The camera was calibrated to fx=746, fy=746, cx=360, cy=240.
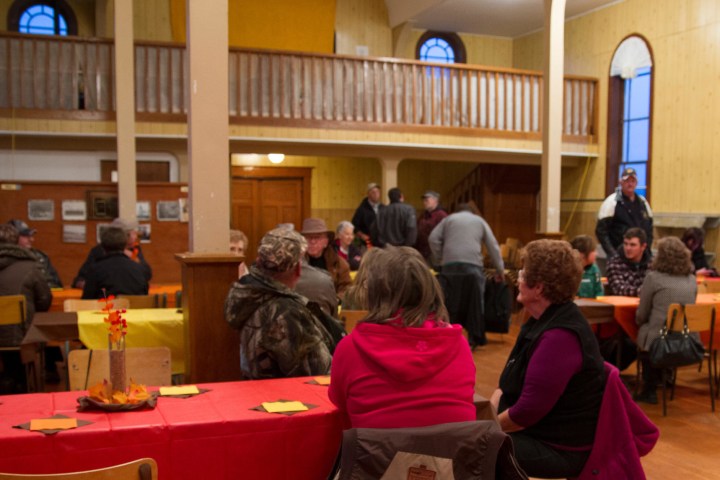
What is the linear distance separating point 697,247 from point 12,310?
725 centimetres

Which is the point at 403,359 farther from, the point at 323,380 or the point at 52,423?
the point at 52,423

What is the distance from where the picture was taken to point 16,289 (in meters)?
5.49

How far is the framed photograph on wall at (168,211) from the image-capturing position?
31.2 feet

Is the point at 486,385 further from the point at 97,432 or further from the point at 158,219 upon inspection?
the point at 158,219

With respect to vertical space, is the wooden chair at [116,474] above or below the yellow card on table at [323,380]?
above

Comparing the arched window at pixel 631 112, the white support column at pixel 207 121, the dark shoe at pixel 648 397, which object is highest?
the arched window at pixel 631 112

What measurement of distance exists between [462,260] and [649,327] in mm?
2825

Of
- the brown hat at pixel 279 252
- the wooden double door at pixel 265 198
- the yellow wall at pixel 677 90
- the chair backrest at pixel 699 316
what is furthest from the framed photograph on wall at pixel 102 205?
the yellow wall at pixel 677 90

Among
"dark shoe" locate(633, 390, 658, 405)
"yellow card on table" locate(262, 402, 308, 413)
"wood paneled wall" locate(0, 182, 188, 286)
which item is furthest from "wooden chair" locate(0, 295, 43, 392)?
"dark shoe" locate(633, 390, 658, 405)

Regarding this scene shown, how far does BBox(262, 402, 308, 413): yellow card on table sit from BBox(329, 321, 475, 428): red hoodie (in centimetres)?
33

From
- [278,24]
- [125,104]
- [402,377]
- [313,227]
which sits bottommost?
[402,377]

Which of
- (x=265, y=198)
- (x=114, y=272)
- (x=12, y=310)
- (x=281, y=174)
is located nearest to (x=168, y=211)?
(x=114, y=272)

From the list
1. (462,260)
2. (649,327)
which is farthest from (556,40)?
(649,327)

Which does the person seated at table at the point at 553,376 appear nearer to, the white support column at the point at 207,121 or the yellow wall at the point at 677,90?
the white support column at the point at 207,121
